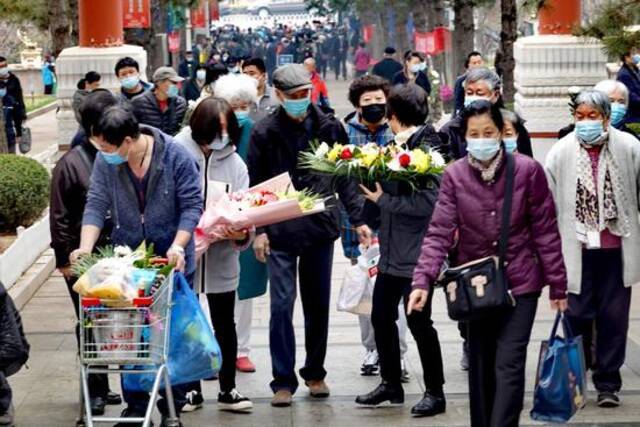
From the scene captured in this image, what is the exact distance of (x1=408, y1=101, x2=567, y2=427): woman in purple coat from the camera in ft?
23.9

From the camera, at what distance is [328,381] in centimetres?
960

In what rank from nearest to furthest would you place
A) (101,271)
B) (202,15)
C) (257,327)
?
(101,271) → (257,327) → (202,15)

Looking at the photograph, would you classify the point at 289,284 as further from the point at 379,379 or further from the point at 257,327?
the point at 257,327

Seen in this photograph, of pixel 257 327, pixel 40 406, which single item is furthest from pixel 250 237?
pixel 257 327

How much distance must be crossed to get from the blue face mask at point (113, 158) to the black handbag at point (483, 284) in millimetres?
1706

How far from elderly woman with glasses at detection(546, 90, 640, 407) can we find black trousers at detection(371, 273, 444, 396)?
2.76ft

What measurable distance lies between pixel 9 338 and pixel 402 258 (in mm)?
2159

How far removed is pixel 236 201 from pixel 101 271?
1.54 meters

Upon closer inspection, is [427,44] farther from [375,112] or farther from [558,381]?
[558,381]

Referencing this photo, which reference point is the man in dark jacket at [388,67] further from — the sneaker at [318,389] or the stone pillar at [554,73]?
the sneaker at [318,389]

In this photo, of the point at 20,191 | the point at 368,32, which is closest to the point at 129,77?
the point at 20,191

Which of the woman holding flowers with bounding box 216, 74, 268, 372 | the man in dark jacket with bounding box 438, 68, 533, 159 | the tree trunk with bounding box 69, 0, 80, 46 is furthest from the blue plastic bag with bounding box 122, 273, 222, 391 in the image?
the tree trunk with bounding box 69, 0, 80, 46

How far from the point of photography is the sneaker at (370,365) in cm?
973

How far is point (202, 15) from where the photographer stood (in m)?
48.9
